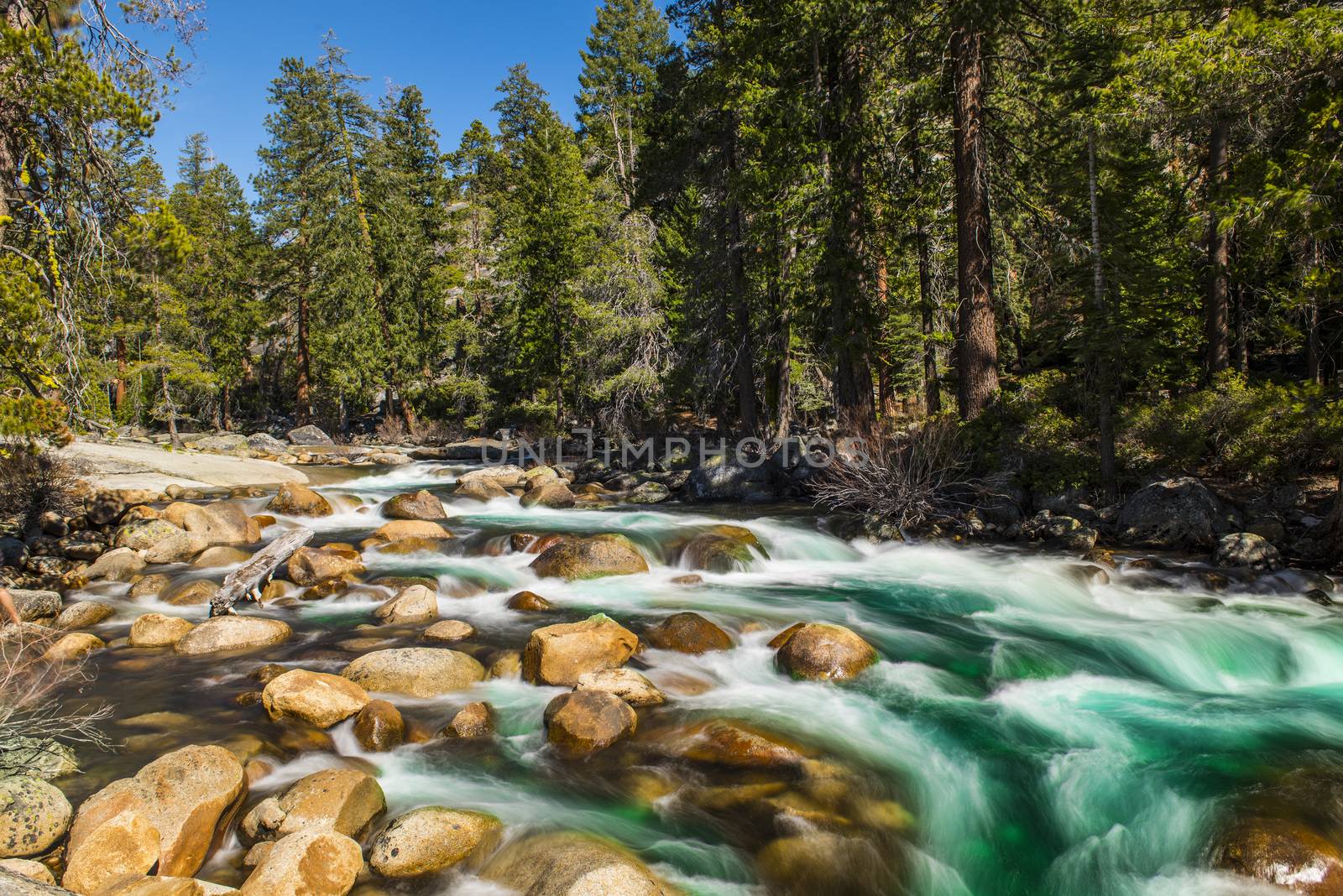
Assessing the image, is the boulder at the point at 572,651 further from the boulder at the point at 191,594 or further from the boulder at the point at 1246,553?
the boulder at the point at 1246,553

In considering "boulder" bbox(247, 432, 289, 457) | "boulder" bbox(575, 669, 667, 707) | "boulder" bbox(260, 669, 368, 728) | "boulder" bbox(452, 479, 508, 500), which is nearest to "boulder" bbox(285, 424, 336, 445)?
"boulder" bbox(247, 432, 289, 457)

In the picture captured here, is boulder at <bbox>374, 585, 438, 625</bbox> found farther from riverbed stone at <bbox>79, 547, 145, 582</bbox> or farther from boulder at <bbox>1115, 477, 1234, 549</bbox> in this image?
boulder at <bbox>1115, 477, 1234, 549</bbox>

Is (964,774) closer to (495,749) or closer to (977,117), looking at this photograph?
(495,749)

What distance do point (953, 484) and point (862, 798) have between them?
9110mm

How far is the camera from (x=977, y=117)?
12.9m

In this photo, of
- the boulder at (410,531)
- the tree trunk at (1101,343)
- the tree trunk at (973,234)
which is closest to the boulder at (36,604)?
the boulder at (410,531)

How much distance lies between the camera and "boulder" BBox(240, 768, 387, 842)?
14.3 feet

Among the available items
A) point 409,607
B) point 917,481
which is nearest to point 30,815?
point 409,607

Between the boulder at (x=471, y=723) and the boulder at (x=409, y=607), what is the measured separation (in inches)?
118

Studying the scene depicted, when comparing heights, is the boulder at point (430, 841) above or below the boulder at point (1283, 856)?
below

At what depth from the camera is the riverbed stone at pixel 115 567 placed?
10461 mm

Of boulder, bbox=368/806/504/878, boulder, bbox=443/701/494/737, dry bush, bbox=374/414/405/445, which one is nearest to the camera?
boulder, bbox=368/806/504/878

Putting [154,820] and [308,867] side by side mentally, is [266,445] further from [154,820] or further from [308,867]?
[308,867]

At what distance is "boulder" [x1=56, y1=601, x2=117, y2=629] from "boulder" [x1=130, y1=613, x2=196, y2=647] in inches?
40.1
